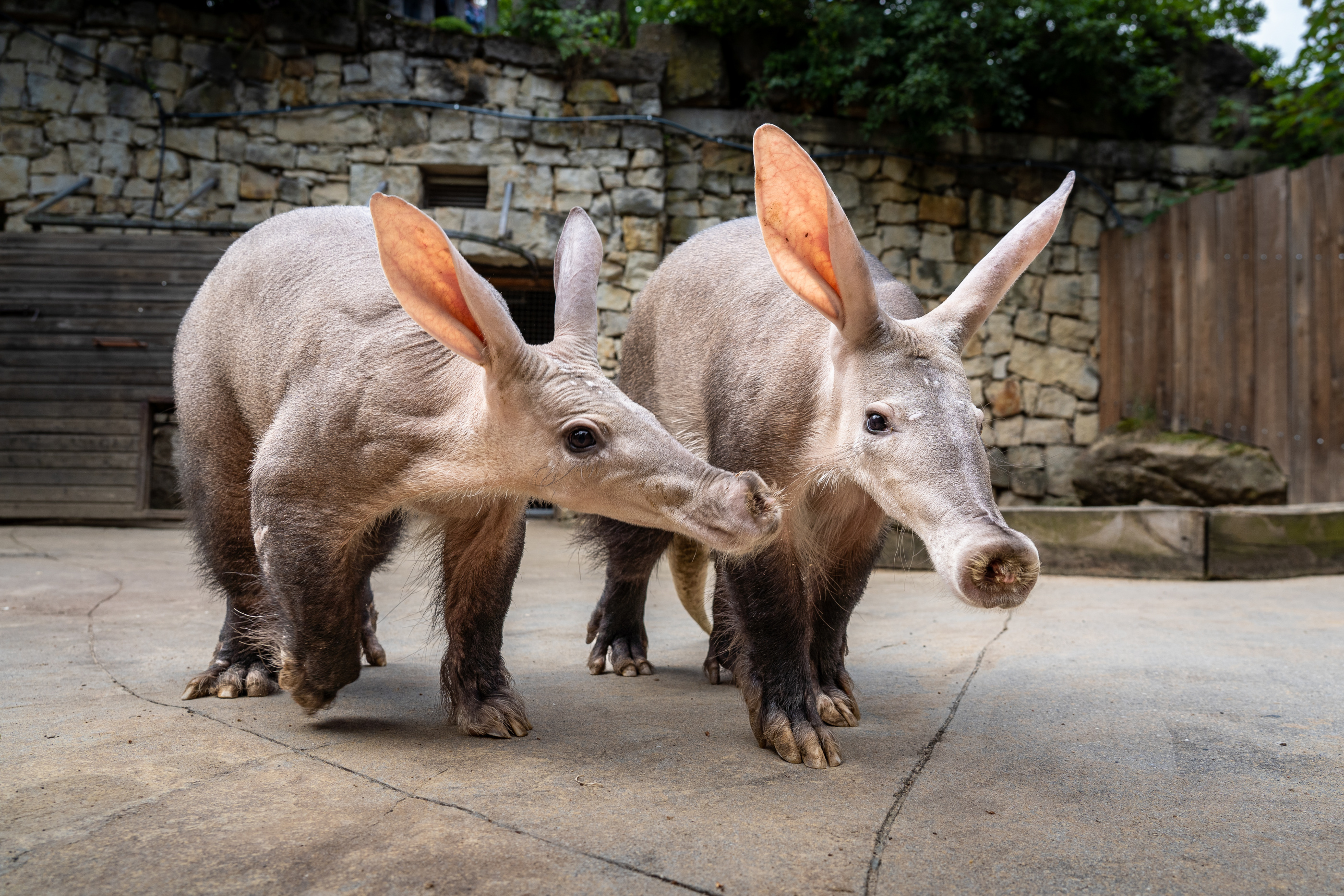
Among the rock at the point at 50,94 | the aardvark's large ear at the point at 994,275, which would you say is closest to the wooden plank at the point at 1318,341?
the aardvark's large ear at the point at 994,275

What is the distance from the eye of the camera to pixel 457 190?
9.77 meters

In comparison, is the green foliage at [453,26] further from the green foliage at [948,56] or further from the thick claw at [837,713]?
the thick claw at [837,713]

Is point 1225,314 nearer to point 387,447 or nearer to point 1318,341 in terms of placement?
point 1318,341

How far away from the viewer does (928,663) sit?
366cm

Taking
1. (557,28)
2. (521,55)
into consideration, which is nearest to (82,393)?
(521,55)

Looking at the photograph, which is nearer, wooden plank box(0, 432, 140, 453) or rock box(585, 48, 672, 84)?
wooden plank box(0, 432, 140, 453)

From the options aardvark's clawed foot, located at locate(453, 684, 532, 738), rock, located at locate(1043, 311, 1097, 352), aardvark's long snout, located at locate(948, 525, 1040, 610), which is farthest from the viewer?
rock, located at locate(1043, 311, 1097, 352)

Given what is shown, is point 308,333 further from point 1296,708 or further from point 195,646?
point 1296,708

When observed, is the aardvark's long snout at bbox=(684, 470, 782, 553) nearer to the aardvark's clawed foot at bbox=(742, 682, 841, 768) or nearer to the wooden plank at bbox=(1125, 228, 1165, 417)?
the aardvark's clawed foot at bbox=(742, 682, 841, 768)

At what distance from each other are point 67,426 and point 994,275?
9.26m

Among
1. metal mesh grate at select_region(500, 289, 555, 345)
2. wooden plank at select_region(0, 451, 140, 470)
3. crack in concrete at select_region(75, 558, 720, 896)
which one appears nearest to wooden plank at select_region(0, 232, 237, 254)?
wooden plank at select_region(0, 451, 140, 470)

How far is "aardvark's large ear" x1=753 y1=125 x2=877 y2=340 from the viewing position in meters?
2.37

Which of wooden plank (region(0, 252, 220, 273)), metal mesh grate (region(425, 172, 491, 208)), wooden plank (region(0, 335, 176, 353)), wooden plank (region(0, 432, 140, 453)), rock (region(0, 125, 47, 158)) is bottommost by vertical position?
wooden plank (region(0, 432, 140, 453))

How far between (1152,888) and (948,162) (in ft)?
31.6
